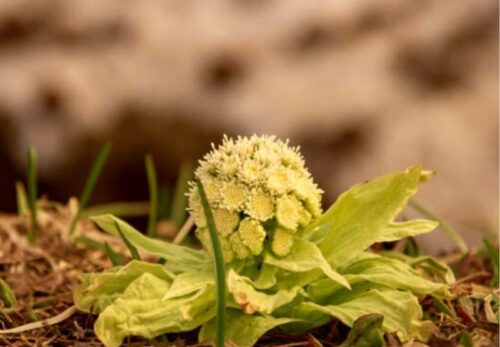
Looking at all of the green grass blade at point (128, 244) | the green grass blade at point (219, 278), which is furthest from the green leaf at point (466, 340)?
the green grass blade at point (128, 244)

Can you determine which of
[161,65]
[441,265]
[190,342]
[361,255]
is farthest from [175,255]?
[161,65]

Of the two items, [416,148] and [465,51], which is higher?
[465,51]

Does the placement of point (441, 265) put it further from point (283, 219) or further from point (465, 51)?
point (465, 51)

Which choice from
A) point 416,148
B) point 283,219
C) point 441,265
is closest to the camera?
point 283,219

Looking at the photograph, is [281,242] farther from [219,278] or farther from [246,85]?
[246,85]

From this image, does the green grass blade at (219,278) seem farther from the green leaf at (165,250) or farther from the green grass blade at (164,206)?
the green grass blade at (164,206)

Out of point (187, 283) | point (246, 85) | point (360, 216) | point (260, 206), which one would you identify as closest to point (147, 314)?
point (187, 283)

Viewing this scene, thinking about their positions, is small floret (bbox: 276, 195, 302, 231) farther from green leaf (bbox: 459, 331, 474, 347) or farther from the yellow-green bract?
green leaf (bbox: 459, 331, 474, 347)
